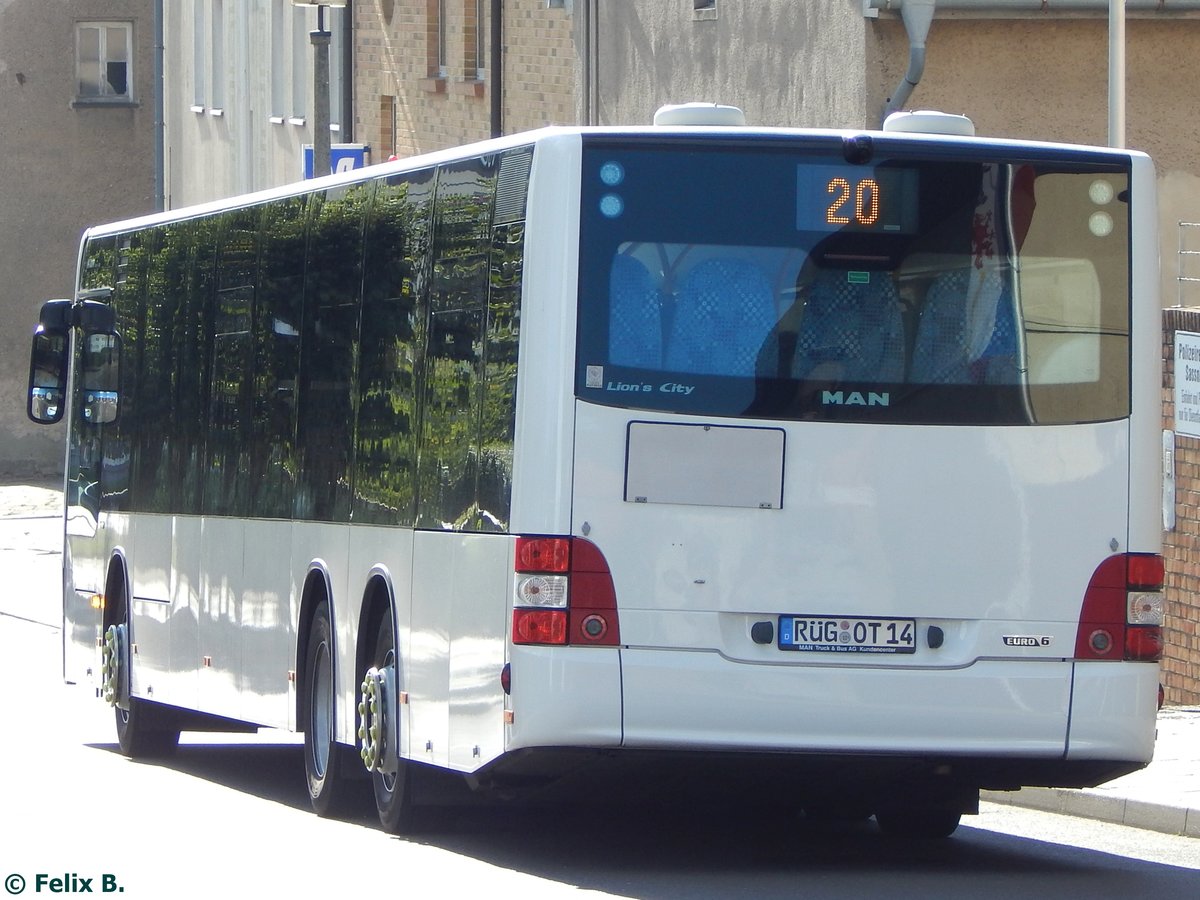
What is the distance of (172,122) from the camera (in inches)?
1903

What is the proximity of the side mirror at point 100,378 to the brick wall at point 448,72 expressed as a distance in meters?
11.4

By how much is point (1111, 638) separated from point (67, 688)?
13.3 metres

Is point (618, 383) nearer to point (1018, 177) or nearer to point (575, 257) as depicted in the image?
point (575, 257)

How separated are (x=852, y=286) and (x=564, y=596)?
1.55m

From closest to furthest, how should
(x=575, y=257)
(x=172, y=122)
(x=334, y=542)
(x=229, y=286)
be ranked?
(x=575, y=257) → (x=334, y=542) → (x=229, y=286) → (x=172, y=122)

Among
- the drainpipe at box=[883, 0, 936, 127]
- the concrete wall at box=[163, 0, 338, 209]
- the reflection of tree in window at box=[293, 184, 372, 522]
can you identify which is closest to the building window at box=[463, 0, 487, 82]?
the concrete wall at box=[163, 0, 338, 209]

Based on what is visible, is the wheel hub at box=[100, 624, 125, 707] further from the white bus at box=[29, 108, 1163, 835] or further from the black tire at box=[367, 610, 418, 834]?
the white bus at box=[29, 108, 1163, 835]

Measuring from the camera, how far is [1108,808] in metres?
12.9

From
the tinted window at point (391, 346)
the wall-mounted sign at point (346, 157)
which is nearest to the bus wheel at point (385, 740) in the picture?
the tinted window at point (391, 346)

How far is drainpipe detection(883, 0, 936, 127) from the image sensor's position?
20.4m

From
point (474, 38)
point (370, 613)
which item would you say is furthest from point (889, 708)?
point (474, 38)


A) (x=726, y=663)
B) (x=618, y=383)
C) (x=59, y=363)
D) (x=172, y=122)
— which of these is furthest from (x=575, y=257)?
(x=172, y=122)

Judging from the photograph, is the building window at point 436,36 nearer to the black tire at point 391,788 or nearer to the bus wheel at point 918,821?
the black tire at point 391,788

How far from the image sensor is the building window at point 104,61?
170 ft
